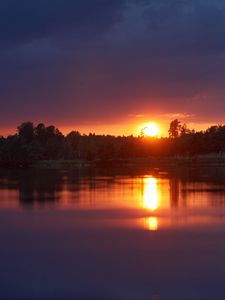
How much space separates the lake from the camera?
443 inches

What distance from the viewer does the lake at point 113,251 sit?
11242 millimetres

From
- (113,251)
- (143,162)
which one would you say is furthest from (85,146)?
(113,251)

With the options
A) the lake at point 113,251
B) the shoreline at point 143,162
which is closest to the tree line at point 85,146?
the shoreline at point 143,162

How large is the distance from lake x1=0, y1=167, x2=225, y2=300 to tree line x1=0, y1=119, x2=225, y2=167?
75.4 meters

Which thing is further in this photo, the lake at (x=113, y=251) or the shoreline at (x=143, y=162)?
the shoreline at (x=143, y=162)

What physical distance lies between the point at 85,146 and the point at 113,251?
433ft

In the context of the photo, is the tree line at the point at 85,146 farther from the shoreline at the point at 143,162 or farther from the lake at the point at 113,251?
the lake at the point at 113,251

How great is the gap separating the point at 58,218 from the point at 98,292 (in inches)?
451

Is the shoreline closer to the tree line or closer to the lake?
the tree line

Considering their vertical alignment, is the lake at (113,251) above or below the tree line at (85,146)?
below

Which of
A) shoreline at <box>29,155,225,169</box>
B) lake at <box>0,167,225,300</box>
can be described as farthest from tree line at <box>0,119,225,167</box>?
lake at <box>0,167,225,300</box>

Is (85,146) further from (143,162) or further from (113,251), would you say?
(113,251)

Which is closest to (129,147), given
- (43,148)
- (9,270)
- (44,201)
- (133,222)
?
(43,148)

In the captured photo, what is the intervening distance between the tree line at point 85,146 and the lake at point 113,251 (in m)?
75.4
